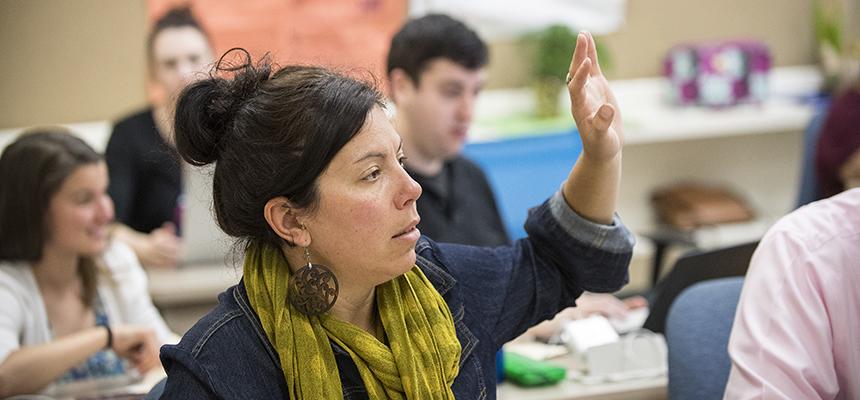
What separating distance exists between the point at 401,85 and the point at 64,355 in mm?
1136

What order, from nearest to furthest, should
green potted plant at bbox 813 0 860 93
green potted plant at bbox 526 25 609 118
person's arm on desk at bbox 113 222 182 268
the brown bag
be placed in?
person's arm on desk at bbox 113 222 182 268, green potted plant at bbox 526 25 609 118, the brown bag, green potted plant at bbox 813 0 860 93

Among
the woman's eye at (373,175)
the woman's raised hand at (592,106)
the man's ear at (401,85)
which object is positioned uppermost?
the woman's raised hand at (592,106)

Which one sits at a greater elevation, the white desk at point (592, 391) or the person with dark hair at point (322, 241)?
the person with dark hair at point (322, 241)

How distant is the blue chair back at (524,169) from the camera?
3279 millimetres

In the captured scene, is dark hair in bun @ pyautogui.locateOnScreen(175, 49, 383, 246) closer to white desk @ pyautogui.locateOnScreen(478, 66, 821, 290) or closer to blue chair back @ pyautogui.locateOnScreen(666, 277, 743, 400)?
blue chair back @ pyautogui.locateOnScreen(666, 277, 743, 400)

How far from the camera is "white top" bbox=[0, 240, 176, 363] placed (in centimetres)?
222

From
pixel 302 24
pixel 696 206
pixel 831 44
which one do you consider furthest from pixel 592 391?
pixel 831 44

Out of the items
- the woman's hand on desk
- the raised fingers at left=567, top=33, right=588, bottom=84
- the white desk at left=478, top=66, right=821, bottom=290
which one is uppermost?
the raised fingers at left=567, top=33, right=588, bottom=84

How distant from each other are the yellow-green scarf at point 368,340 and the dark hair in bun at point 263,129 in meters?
0.08

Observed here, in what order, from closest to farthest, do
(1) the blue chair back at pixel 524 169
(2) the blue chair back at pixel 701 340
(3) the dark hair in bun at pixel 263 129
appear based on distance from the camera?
(3) the dark hair in bun at pixel 263 129
(2) the blue chair back at pixel 701 340
(1) the blue chair back at pixel 524 169

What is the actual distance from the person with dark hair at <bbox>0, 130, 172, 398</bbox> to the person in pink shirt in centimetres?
127

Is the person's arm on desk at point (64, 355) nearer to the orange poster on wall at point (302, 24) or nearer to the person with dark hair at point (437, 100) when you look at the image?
the person with dark hair at point (437, 100)

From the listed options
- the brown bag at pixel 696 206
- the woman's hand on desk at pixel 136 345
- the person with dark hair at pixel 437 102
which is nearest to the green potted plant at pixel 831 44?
the brown bag at pixel 696 206

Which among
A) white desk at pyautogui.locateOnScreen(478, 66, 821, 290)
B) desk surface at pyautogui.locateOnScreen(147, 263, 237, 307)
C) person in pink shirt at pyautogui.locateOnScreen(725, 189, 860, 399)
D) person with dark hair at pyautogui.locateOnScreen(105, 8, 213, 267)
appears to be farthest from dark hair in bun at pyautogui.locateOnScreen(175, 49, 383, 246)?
white desk at pyautogui.locateOnScreen(478, 66, 821, 290)
